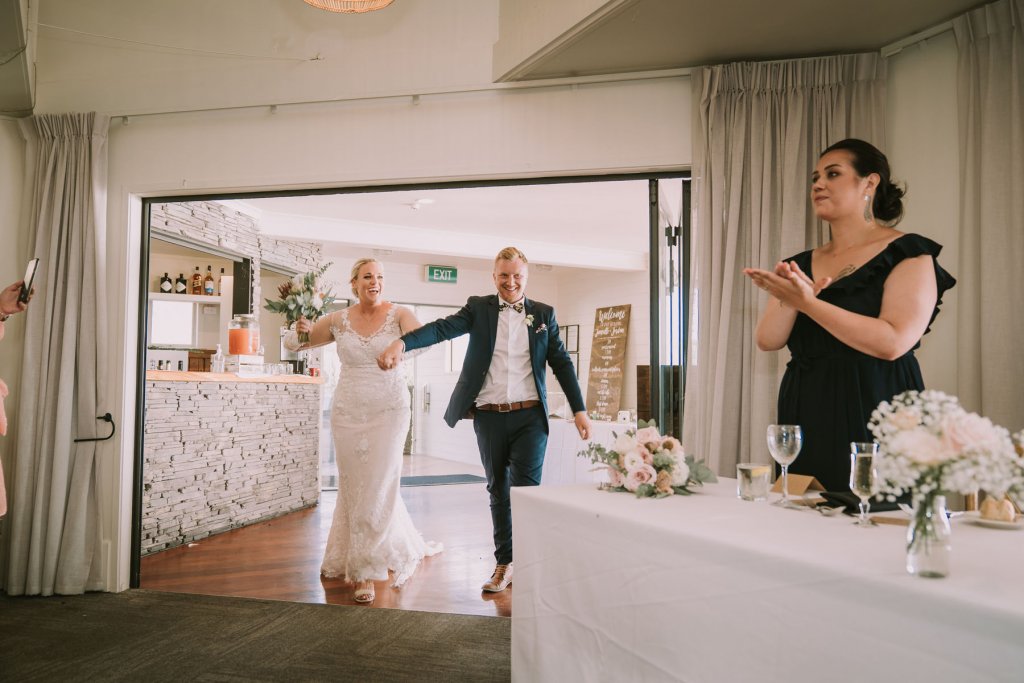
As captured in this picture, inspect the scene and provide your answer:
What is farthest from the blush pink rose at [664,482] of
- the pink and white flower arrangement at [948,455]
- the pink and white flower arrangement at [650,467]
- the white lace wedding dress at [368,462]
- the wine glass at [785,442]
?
the white lace wedding dress at [368,462]

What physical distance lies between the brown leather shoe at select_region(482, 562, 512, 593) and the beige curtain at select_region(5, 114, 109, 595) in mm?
1971

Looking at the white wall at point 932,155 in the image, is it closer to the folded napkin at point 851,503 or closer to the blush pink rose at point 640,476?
the folded napkin at point 851,503

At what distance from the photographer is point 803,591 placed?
1109 millimetres

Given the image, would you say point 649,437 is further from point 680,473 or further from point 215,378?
point 215,378

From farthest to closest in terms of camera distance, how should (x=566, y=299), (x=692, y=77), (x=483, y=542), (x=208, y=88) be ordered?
(x=566, y=299), (x=483, y=542), (x=208, y=88), (x=692, y=77)

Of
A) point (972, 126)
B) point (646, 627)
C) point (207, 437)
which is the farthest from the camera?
point (207, 437)

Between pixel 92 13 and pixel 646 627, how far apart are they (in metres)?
4.29

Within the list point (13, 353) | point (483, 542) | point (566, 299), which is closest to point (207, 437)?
point (13, 353)

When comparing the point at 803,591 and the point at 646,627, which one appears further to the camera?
the point at 646,627

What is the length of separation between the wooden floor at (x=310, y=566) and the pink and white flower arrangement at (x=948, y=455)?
2.63 meters

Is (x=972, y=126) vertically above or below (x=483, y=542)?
above

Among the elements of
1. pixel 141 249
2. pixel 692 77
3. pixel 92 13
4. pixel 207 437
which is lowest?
pixel 207 437

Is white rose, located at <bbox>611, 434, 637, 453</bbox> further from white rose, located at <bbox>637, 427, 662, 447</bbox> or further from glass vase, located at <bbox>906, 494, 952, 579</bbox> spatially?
glass vase, located at <bbox>906, 494, 952, 579</bbox>

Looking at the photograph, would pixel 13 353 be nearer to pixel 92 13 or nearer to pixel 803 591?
pixel 92 13
